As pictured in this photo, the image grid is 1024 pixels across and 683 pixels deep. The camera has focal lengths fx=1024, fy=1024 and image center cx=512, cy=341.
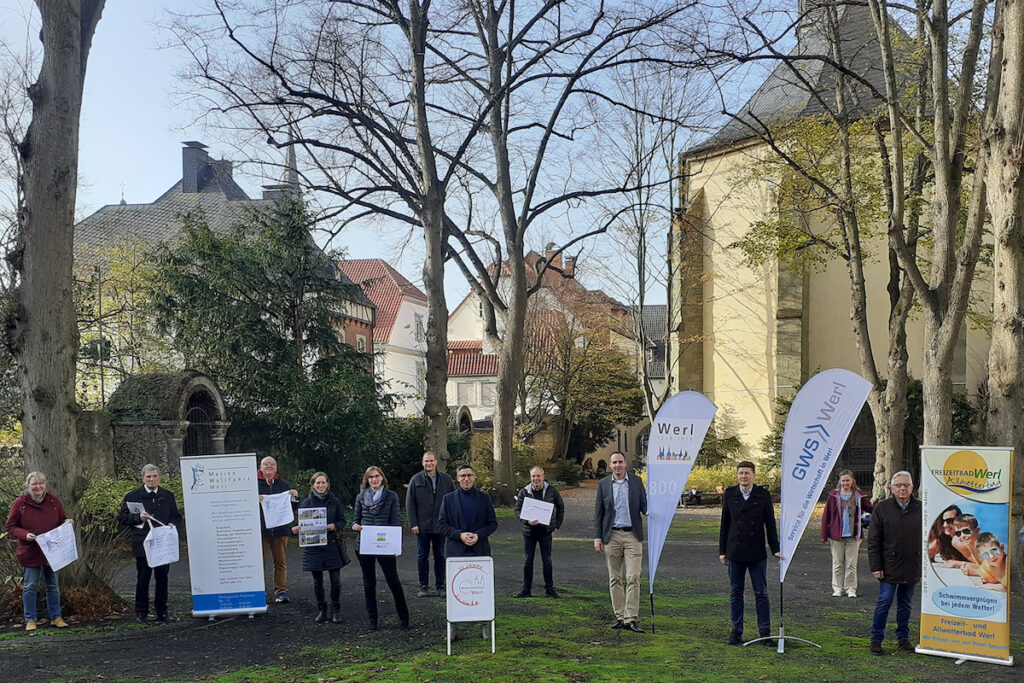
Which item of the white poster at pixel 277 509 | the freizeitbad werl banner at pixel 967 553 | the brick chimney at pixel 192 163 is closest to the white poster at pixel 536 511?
the white poster at pixel 277 509

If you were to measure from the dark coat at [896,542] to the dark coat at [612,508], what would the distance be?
2375 millimetres

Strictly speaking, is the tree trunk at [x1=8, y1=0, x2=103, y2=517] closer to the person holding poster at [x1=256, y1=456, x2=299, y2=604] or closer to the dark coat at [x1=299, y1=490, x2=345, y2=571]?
the person holding poster at [x1=256, y1=456, x2=299, y2=604]

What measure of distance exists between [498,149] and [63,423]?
49.4 feet

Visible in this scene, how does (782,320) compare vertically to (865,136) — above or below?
below

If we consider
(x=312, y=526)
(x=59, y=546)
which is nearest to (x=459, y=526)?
(x=312, y=526)

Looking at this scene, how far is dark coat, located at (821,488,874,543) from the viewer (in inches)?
519

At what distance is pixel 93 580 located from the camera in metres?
12.1

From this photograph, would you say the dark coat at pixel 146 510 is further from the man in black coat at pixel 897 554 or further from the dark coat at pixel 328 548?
the man in black coat at pixel 897 554

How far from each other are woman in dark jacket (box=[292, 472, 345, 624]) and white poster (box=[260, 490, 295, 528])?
3.10 feet

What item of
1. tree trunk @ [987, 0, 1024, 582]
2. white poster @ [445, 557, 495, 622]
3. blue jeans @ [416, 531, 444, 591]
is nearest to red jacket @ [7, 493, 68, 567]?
blue jeans @ [416, 531, 444, 591]

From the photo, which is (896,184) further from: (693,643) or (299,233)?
(299,233)

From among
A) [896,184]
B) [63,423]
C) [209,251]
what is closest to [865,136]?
[896,184]

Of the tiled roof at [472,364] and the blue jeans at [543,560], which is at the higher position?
the tiled roof at [472,364]

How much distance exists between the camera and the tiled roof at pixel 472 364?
64.8 m
